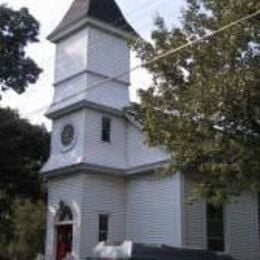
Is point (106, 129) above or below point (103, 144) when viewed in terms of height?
above

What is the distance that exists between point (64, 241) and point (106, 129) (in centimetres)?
519

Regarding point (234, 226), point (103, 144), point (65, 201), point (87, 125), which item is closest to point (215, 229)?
point (234, 226)

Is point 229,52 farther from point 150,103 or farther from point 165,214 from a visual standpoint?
point 165,214

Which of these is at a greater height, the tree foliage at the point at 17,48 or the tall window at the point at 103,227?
the tree foliage at the point at 17,48

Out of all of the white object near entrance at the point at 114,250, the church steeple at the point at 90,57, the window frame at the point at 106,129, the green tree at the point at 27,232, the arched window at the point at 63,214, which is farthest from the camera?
the green tree at the point at 27,232

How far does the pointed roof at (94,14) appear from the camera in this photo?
29.3 m

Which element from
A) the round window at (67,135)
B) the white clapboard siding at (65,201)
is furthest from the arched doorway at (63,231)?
the round window at (67,135)

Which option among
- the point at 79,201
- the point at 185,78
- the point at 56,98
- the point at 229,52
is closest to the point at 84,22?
the point at 56,98

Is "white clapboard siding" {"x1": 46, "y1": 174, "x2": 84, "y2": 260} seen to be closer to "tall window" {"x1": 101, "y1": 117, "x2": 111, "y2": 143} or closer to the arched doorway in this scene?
the arched doorway

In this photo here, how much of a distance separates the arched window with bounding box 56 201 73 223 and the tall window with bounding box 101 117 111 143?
3353mm

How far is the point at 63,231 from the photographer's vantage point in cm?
2773

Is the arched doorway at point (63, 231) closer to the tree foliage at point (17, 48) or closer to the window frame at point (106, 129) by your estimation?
the window frame at point (106, 129)

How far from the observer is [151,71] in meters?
20.6

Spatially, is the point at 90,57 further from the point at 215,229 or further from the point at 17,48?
the point at 215,229
